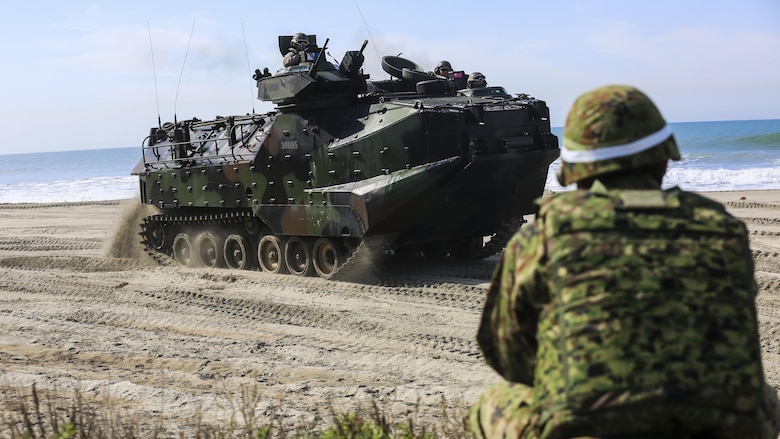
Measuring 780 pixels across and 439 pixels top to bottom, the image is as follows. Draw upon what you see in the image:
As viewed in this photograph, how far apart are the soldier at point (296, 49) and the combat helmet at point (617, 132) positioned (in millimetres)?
10660

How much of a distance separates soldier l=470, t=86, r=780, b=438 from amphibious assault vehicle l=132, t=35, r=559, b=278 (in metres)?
8.27

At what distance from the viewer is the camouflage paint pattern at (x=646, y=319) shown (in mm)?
2539

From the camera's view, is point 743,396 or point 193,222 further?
point 193,222

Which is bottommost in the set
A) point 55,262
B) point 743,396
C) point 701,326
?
point 55,262

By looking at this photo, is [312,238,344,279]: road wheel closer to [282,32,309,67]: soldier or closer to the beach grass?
[282,32,309,67]: soldier

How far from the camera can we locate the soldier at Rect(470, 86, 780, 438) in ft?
8.33

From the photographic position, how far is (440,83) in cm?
1301

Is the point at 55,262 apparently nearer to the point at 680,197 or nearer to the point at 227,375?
the point at 227,375

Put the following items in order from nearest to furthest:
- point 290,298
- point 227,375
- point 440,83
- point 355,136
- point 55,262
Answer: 1. point 227,375
2. point 290,298
3. point 355,136
4. point 440,83
5. point 55,262

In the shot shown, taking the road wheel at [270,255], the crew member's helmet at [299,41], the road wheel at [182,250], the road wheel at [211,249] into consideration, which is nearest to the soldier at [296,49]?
the crew member's helmet at [299,41]

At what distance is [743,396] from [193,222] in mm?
12933

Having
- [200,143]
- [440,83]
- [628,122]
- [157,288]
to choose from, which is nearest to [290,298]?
[157,288]

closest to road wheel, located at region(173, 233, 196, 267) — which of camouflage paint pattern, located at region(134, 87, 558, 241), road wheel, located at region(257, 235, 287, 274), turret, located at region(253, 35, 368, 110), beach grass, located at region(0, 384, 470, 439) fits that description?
camouflage paint pattern, located at region(134, 87, 558, 241)

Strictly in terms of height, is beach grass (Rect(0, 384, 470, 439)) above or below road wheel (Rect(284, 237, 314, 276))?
above
